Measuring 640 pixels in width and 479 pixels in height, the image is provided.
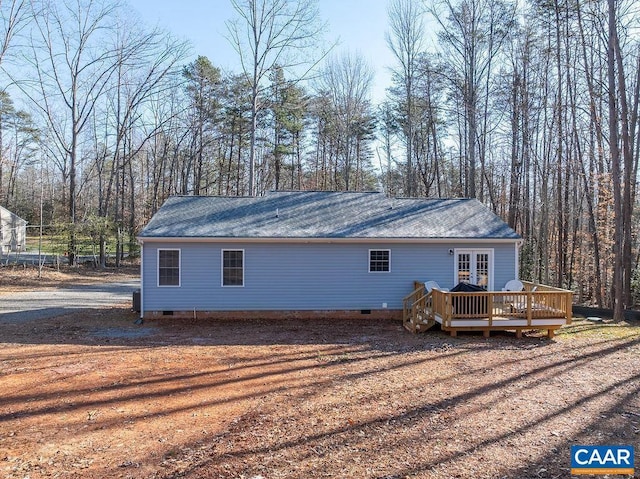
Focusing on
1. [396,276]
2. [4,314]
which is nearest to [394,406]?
[396,276]

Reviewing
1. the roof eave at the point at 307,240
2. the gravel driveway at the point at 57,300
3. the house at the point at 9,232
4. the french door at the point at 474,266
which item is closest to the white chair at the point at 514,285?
the french door at the point at 474,266

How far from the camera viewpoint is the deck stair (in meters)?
10.5

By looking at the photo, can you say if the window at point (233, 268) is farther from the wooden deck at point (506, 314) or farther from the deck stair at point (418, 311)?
the wooden deck at point (506, 314)

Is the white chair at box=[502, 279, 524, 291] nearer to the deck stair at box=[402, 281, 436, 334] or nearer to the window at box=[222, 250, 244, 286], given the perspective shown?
the deck stair at box=[402, 281, 436, 334]

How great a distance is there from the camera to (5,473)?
3.60 metres

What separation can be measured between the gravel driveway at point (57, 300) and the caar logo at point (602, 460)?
1292 centimetres

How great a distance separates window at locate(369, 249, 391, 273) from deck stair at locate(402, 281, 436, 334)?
3.30 ft

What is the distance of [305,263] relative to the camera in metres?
12.0

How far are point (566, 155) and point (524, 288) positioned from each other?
425 inches

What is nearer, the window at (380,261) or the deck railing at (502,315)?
the deck railing at (502,315)

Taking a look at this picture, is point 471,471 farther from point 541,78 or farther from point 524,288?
point 541,78

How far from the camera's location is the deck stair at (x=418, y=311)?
10.5 metres

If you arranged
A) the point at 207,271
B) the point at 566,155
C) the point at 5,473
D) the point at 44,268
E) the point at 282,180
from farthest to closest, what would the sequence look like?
the point at 282,180, the point at 44,268, the point at 566,155, the point at 207,271, the point at 5,473

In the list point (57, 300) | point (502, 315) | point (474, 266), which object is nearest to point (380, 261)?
point (474, 266)
